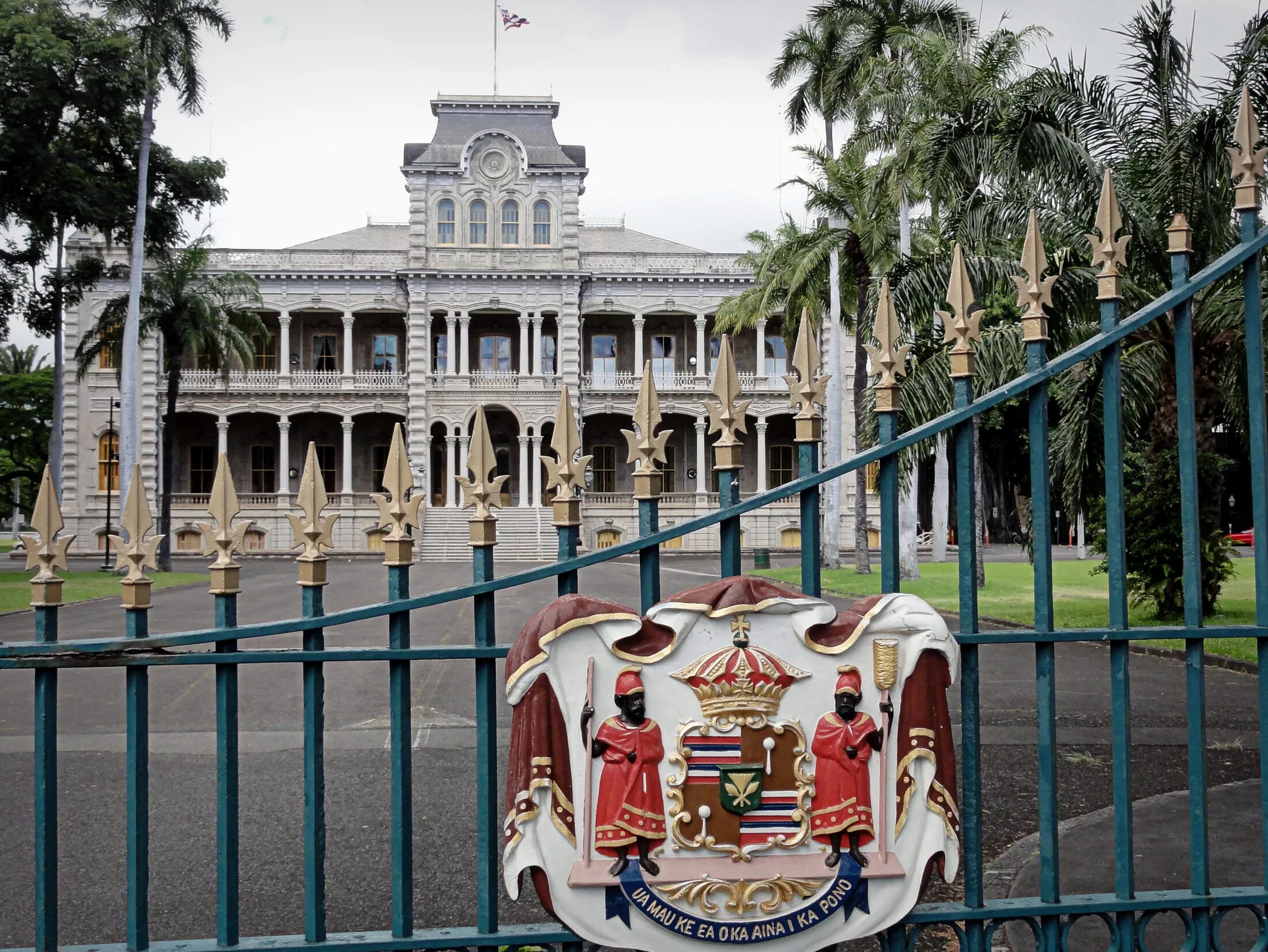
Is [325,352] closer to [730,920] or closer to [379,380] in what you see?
[379,380]

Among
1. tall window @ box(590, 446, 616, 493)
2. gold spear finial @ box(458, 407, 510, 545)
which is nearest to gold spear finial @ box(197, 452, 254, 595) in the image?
gold spear finial @ box(458, 407, 510, 545)

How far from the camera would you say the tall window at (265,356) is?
39.8m

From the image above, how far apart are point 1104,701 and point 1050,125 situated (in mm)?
7415

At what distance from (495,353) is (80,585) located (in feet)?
76.2

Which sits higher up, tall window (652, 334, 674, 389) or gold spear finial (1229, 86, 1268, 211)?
tall window (652, 334, 674, 389)

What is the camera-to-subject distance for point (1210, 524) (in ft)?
39.0

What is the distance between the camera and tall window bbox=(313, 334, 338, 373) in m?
41.0

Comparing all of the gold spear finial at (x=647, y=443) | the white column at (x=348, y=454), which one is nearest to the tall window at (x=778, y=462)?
the white column at (x=348, y=454)

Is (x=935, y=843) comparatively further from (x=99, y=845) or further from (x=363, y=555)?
(x=363, y=555)

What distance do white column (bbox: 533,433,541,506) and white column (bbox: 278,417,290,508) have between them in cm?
991

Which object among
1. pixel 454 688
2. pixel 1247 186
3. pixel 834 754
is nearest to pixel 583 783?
pixel 834 754

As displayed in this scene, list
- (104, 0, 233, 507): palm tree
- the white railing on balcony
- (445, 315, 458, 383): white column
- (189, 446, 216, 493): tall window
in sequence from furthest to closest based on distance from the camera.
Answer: (189, 446, 216, 493): tall window, the white railing on balcony, (445, 315, 458, 383): white column, (104, 0, 233, 507): palm tree

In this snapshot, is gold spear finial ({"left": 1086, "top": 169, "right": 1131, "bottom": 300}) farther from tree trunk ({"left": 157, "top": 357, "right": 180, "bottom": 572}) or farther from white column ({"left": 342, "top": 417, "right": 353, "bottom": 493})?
white column ({"left": 342, "top": 417, "right": 353, "bottom": 493})

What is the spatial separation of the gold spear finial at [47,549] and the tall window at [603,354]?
3958cm
